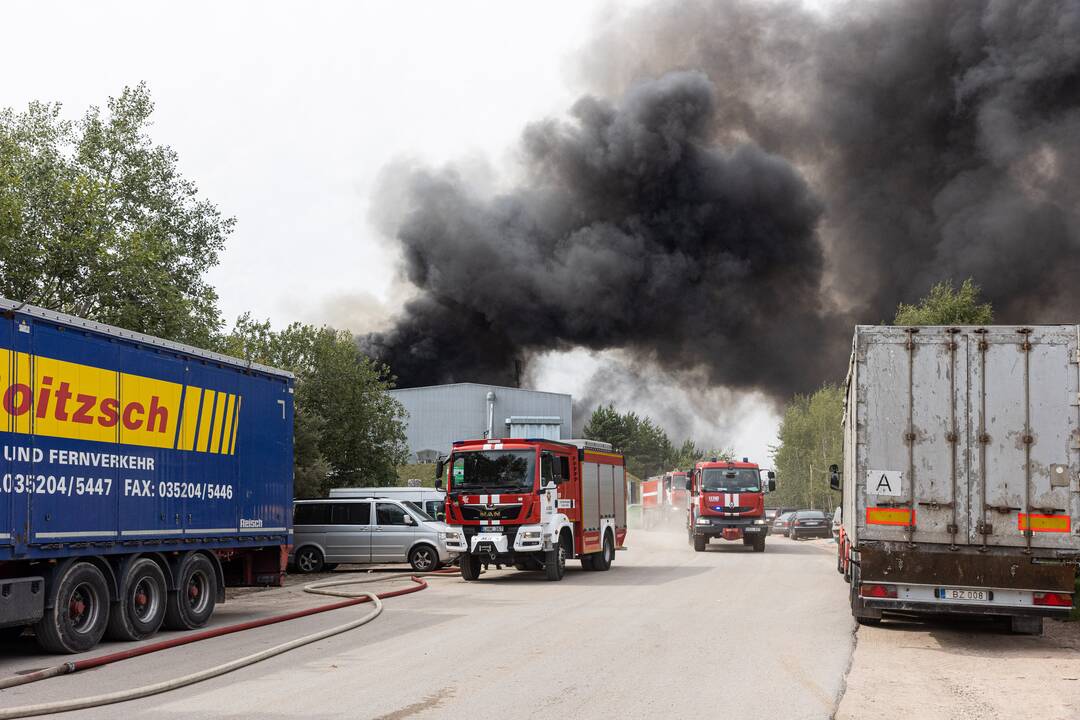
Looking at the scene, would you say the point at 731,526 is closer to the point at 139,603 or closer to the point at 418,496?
the point at 418,496

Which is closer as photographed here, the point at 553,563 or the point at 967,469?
the point at 967,469

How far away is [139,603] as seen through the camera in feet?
41.7

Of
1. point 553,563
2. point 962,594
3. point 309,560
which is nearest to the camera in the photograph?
point 962,594

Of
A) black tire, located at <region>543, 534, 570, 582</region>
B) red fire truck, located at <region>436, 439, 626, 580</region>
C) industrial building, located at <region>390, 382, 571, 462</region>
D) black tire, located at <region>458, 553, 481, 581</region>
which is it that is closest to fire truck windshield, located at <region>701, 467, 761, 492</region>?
red fire truck, located at <region>436, 439, 626, 580</region>

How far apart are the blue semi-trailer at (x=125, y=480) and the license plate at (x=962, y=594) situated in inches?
354

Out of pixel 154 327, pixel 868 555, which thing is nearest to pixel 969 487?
pixel 868 555

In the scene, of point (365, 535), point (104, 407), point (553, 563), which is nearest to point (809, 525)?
point (365, 535)

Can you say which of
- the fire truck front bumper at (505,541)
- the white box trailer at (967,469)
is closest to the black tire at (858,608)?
the white box trailer at (967,469)

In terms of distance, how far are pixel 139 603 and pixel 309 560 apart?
1220cm

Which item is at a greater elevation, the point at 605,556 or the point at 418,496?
the point at 418,496

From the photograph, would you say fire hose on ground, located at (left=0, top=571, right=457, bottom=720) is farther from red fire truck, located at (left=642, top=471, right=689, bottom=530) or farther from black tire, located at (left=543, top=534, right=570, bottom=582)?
red fire truck, located at (left=642, top=471, right=689, bottom=530)

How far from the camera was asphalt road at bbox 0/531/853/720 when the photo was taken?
8031 mm

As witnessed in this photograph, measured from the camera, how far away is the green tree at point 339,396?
121 ft

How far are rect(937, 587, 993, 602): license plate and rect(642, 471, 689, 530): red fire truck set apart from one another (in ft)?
147
